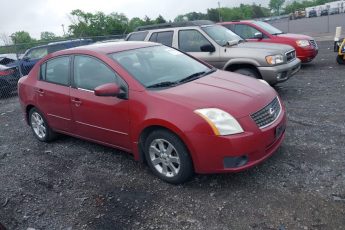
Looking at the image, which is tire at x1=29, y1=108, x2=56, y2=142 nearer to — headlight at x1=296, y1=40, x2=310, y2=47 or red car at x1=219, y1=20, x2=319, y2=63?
red car at x1=219, y1=20, x2=319, y2=63

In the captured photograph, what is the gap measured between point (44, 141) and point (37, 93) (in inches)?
35.6


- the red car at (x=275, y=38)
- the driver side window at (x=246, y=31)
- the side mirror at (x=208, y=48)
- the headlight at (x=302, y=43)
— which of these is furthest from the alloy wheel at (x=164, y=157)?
the headlight at (x=302, y=43)

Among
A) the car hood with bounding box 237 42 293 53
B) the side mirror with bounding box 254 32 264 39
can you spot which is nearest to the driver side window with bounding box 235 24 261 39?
the side mirror with bounding box 254 32 264 39

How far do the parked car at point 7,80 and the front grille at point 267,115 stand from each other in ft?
32.2

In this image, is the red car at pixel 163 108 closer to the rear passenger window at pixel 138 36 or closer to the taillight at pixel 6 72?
the rear passenger window at pixel 138 36

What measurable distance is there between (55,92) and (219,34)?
4390 millimetres

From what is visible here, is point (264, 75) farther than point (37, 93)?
Yes

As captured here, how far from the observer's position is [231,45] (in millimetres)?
7746

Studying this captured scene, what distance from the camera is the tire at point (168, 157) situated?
383 centimetres

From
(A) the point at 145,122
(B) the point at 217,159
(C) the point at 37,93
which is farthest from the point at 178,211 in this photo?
(C) the point at 37,93

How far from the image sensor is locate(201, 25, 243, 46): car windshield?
7945 millimetres

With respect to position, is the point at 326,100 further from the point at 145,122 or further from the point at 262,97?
the point at 145,122

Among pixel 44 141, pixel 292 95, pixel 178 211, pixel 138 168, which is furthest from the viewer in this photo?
pixel 292 95

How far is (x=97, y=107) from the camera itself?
4570 mm
